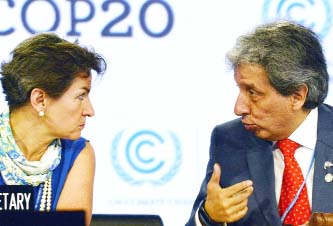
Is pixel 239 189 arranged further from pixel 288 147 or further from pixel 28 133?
pixel 28 133

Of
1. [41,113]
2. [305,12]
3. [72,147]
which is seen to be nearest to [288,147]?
[305,12]

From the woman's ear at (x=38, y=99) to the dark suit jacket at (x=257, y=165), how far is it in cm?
64

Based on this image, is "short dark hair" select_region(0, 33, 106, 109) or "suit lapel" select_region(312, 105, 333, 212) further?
"short dark hair" select_region(0, 33, 106, 109)

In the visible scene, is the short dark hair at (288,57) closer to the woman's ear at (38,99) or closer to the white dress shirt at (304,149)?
the white dress shirt at (304,149)

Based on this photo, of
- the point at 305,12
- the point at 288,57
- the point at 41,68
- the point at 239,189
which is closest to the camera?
the point at 239,189

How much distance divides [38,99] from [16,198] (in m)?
0.37

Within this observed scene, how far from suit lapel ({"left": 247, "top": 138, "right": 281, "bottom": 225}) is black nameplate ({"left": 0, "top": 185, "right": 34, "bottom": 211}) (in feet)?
2.63

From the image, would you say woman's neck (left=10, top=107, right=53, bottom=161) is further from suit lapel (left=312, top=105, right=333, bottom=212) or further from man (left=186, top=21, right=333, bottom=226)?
suit lapel (left=312, top=105, right=333, bottom=212)

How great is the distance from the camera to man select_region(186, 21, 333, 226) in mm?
3363

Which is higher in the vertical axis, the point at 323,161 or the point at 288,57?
the point at 288,57

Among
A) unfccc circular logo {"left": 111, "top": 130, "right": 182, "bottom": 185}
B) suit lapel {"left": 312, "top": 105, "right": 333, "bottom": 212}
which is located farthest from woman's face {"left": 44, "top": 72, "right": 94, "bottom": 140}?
suit lapel {"left": 312, "top": 105, "right": 333, "bottom": 212}

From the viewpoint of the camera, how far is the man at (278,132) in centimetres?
336

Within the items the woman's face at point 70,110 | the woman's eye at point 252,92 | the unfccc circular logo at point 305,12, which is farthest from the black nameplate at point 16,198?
the unfccc circular logo at point 305,12

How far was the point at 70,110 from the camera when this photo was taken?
3.50m
